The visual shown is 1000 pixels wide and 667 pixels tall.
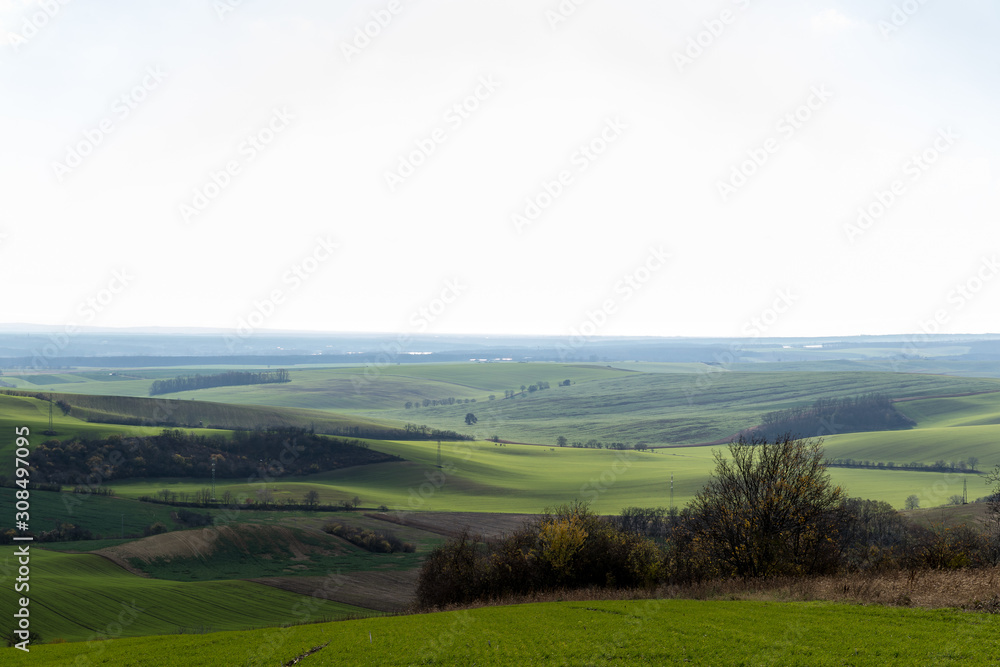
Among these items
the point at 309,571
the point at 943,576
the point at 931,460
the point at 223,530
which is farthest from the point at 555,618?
the point at 931,460

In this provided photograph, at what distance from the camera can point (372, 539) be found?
76.6 meters

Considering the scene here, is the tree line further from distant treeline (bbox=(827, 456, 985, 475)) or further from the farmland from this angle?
distant treeline (bbox=(827, 456, 985, 475))

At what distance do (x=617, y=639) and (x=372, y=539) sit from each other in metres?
59.4

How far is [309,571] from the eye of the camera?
6544cm

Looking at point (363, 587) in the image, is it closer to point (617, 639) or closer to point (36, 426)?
point (617, 639)

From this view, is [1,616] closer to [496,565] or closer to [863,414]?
[496,565]

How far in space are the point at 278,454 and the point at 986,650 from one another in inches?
4699

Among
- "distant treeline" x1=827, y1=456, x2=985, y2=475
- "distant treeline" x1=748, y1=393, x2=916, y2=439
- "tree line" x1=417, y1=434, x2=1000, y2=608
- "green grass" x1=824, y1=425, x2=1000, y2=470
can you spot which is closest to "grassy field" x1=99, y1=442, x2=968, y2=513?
"distant treeline" x1=827, y1=456, x2=985, y2=475

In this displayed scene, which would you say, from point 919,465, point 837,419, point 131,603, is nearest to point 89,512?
point 131,603

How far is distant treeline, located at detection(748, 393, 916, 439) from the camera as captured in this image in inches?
6816

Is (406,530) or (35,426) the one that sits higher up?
(35,426)

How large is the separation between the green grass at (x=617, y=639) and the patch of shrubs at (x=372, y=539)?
4617 cm

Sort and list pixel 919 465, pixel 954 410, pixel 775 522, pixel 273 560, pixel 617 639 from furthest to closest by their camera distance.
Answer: pixel 954 410, pixel 919 465, pixel 273 560, pixel 775 522, pixel 617 639

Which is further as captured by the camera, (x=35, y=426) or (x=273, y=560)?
(x=35, y=426)
